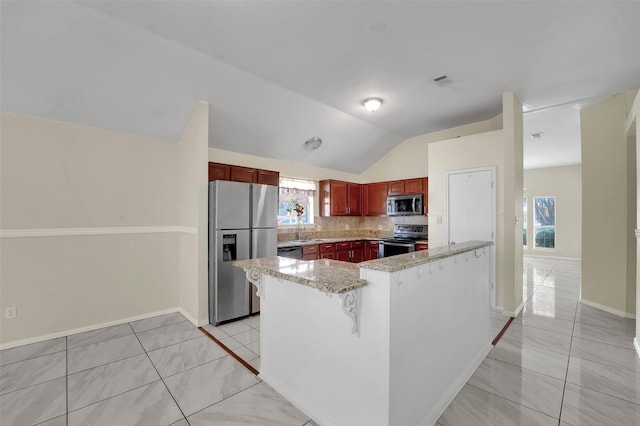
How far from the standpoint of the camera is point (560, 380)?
2281mm

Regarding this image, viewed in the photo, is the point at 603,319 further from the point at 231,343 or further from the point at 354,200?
the point at 231,343

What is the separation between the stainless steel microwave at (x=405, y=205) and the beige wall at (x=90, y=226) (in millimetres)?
3746

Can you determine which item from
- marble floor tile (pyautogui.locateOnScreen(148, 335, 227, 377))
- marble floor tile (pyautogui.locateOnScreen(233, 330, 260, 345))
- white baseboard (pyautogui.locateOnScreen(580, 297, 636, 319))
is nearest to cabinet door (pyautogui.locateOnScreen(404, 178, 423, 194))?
white baseboard (pyautogui.locateOnScreen(580, 297, 636, 319))

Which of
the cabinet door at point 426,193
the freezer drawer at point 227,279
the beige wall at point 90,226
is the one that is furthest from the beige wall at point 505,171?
the beige wall at point 90,226

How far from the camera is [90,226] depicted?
10.9 feet

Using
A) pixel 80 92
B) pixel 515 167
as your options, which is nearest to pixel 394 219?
pixel 515 167

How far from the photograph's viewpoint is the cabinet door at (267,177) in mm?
4660

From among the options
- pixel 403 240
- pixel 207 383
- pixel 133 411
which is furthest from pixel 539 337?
pixel 133 411

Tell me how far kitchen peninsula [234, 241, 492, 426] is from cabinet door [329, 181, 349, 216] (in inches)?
147

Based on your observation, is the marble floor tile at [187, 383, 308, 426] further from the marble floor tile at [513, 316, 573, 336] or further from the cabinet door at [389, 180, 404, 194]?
the cabinet door at [389, 180, 404, 194]

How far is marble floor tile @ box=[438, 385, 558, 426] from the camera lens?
1828mm

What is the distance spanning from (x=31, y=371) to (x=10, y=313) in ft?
2.76

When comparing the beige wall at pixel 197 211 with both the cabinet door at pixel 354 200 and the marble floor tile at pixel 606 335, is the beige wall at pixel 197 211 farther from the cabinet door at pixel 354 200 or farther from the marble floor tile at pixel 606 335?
the marble floor tile at pixel 606 335

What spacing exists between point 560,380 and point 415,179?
12.6 feet
